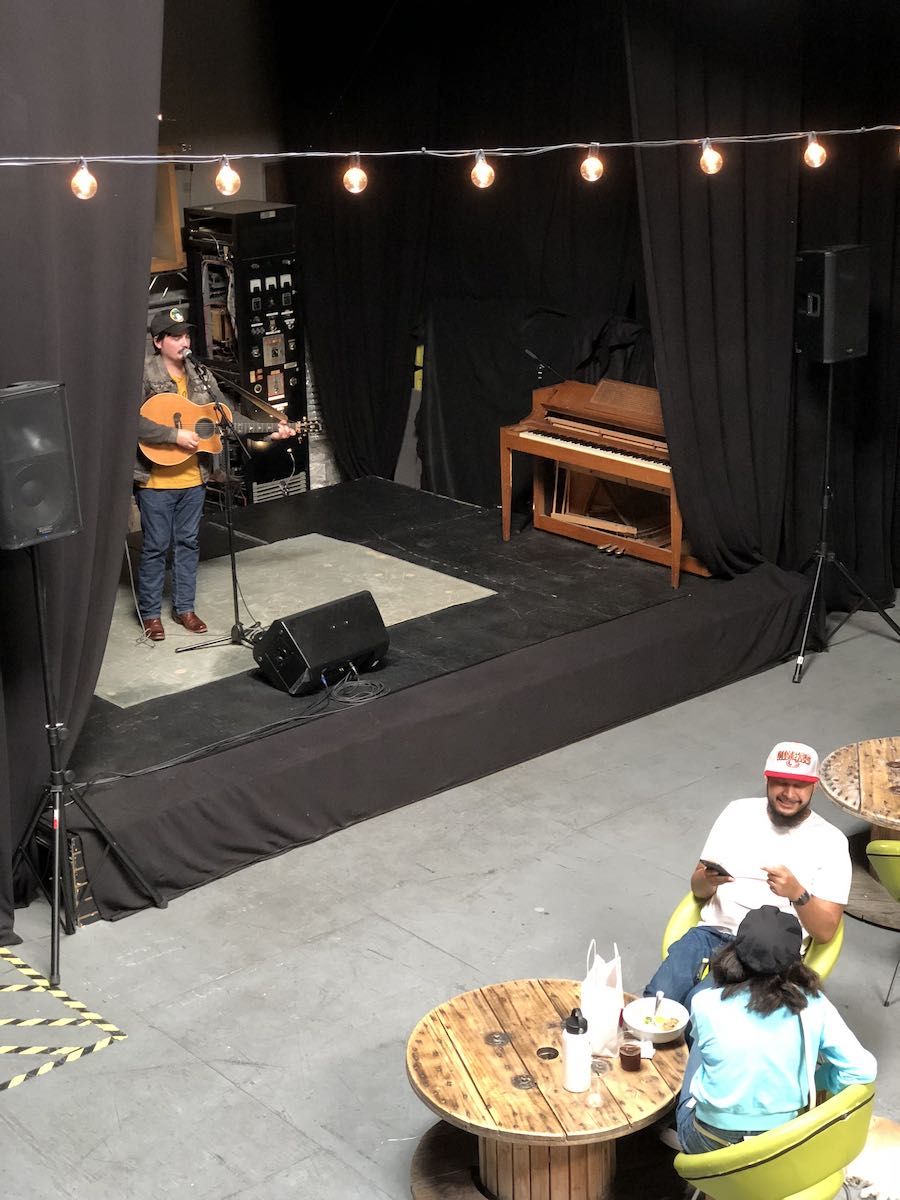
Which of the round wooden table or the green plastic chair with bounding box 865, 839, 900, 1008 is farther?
the green plastic chair with bounding box 865, 839, 900, 1008

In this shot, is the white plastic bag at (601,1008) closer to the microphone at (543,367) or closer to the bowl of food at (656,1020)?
the bowl of food at (656,1020)

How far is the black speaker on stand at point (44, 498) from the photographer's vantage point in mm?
5016

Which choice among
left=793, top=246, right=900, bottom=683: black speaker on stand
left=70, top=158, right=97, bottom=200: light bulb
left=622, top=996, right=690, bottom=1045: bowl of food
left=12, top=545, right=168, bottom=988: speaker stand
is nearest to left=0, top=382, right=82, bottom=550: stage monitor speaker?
left=12, top=545, right=168, bottom=988: speaker stand

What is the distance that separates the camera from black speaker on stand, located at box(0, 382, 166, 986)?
5016 millimetres

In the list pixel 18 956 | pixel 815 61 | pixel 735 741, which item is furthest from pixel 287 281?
pixel 18 956

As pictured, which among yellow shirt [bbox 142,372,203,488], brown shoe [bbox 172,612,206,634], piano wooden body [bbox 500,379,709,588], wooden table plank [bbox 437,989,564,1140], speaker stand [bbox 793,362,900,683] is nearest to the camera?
wooden table plank [bbox 437,989,564,1140]

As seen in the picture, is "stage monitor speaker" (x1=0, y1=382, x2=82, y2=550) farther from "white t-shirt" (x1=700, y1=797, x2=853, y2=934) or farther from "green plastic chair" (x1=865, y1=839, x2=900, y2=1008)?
"green plastic chair" (x1=865, y1=839, x2=900, y2=1008)

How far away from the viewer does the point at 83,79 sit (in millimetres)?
5105

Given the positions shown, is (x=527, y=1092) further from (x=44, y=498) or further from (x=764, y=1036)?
(x=44, y=498)

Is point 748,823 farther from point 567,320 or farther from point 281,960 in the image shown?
point 567,320

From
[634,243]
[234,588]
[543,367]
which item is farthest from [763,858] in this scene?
[543,367]

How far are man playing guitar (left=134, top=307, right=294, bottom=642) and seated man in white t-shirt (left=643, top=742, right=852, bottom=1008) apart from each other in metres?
3.35

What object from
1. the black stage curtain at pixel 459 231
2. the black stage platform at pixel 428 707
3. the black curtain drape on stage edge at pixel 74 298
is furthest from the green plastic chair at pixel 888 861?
the black stage curtain at pixel 459 231

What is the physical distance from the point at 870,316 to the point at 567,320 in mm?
1762
